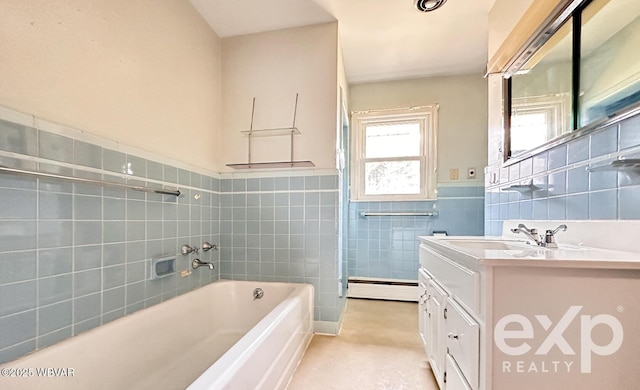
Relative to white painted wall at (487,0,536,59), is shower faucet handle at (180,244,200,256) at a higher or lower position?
lower

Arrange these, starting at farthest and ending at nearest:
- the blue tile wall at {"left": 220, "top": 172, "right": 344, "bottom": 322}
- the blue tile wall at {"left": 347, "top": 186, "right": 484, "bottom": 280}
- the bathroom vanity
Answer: the blue tile wall at {"left": 347, "top": 186, "right": 484, "bottom": 280} < the blue tile wall at {"left": 220, "top": 172, "right": 344, "bottom": 322} < the bathroom vanity

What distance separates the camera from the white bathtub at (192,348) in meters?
0.96

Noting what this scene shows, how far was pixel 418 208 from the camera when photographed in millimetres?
2871

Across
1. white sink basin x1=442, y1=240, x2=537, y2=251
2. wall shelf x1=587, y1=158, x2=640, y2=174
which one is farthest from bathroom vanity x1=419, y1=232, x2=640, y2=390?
white sink basin x1=442, y1=240, x2=537, y2=251

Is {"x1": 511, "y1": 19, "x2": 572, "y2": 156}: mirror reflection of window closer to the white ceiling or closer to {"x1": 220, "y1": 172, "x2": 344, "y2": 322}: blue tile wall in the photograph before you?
the white ceiling

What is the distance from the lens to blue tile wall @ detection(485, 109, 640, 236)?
3.02 ft

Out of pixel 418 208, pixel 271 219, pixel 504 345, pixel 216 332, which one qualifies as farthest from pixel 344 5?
pixel 216 332

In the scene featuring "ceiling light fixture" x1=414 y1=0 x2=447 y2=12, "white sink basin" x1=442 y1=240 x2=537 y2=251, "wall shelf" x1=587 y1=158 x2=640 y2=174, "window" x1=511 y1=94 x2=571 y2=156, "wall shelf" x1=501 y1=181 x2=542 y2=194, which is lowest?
"white sink basin" x1=442 y1=240 x2=537 y2=251

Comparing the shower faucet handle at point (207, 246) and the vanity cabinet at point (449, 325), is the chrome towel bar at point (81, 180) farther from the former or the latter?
the vanity cabinet at point (449, 325)

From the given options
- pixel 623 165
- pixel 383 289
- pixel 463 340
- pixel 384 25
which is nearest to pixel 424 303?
pixel 463 340

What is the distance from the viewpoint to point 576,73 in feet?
3.98

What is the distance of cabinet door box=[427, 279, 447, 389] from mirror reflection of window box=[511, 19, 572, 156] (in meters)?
0.97

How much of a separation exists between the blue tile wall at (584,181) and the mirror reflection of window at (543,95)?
128 mm

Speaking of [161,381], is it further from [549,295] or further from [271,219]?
[549,295]
